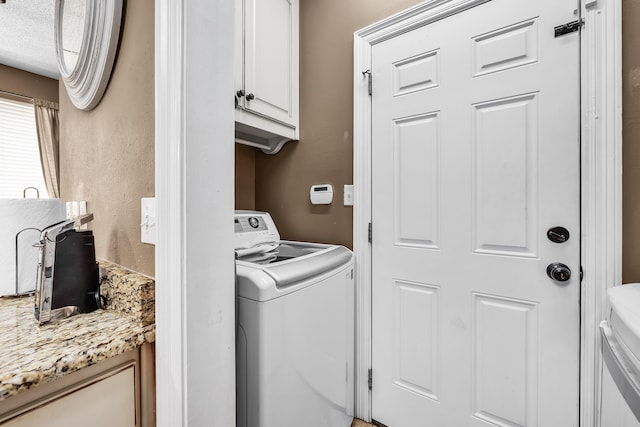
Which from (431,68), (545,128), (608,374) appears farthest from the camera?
(431,68)

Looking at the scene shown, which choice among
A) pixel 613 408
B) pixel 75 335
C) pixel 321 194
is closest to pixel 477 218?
pixel 613 408

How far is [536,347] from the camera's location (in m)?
1.15

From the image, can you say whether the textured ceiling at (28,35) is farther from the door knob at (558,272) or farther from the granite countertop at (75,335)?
the door knob at (558,272)

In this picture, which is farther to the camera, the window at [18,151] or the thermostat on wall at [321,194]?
the window at [18,151]

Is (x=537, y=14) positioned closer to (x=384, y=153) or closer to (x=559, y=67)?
(x=559, y=67)

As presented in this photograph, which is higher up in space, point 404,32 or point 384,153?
point 404,32

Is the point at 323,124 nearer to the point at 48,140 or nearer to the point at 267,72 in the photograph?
the point at 267,72

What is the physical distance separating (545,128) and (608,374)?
87cm

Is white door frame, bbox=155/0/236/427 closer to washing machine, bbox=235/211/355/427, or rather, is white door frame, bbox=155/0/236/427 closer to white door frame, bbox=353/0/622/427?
washing machine, bbox=235/211/355/427

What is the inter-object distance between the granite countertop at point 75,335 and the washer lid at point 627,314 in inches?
44.6

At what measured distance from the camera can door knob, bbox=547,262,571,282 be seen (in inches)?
42.6

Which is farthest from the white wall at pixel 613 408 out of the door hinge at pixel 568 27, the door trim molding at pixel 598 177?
the door hinge at pixel 568 27

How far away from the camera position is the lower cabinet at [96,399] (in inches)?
18.9

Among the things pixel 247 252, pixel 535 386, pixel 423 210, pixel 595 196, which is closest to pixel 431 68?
pixel 423 210
